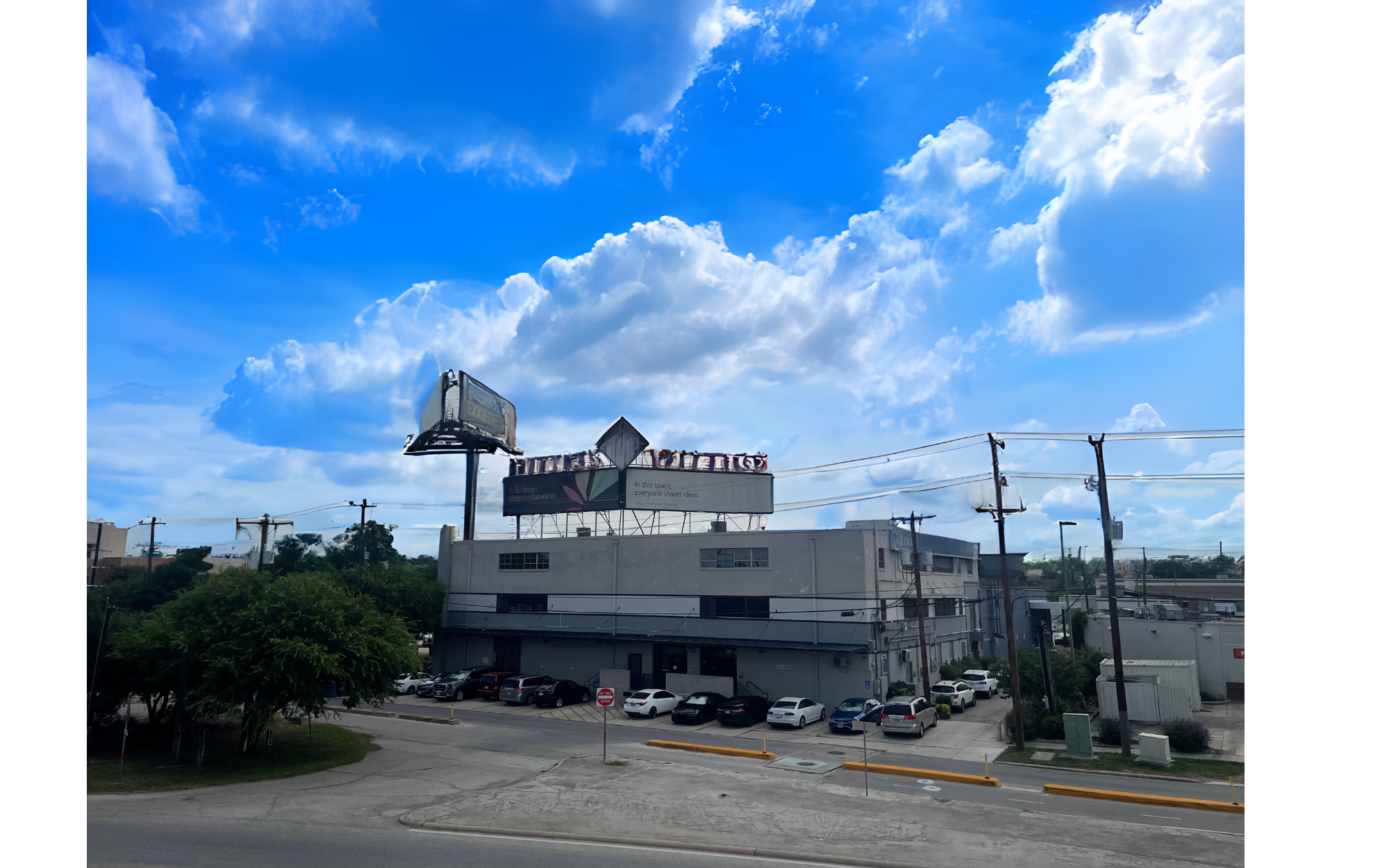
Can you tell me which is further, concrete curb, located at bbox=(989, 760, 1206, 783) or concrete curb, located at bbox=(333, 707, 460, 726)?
concrete curb, located at bbox=(333, 707, 460, 726)

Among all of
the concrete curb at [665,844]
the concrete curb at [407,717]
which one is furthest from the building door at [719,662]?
the concrete curb at [665,844]

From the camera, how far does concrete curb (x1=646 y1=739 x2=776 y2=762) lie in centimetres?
2946

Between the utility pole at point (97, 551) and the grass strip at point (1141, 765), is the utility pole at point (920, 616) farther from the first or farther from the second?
the utility pole at point (97, 551)

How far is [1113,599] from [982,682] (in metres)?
22.6

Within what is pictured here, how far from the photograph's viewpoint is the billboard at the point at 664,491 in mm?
56312

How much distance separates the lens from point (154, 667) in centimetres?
2814

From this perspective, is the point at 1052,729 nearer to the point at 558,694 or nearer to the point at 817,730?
the point at 817,730

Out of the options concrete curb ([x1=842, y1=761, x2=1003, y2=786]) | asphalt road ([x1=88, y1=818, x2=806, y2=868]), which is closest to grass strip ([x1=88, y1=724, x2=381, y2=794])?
asphalt road ([x1=88, y1=818, x2=806, y2=868])

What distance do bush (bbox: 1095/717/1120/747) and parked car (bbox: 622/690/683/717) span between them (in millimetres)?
19043

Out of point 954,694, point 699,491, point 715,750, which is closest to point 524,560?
point 699,491

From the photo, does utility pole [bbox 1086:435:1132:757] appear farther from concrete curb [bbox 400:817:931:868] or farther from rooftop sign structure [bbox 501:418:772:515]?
rooftop sign structure [bbox 501:418:772:515]

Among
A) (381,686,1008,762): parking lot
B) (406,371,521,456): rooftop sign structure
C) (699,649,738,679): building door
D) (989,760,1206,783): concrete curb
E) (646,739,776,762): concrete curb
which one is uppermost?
(406,371,521,456): rooftop sign structure
